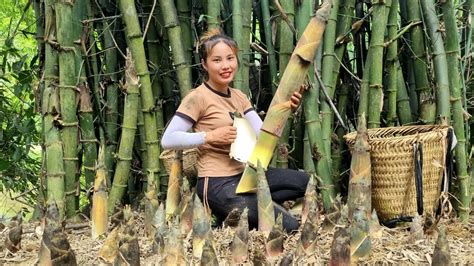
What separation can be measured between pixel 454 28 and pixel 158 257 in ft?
4.70

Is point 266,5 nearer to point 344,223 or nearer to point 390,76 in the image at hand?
point 390,76

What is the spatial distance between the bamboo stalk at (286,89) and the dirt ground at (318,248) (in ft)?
0.79

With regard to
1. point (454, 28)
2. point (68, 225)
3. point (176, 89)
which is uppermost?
point (454, 28)

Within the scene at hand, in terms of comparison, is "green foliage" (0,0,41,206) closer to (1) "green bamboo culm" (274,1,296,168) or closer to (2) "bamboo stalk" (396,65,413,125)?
(1) "green bamboo culm" (274,1,296,168)

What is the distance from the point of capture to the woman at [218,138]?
1944 millimetres

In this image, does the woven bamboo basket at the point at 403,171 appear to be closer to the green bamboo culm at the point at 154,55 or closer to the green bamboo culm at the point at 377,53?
the green bamboo culm at the point at 377,53

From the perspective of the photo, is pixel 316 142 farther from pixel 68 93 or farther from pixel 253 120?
pixel 68 93

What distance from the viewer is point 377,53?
2.23 m

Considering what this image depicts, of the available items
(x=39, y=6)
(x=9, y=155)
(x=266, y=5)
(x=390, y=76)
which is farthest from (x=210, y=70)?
(x=9, y=155)

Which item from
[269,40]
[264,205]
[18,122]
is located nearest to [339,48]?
[269,40]

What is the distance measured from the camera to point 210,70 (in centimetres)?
204

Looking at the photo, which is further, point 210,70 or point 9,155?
point 9,155

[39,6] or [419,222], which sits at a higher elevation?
[39,6]

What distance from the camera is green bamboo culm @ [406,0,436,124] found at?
236 cm
